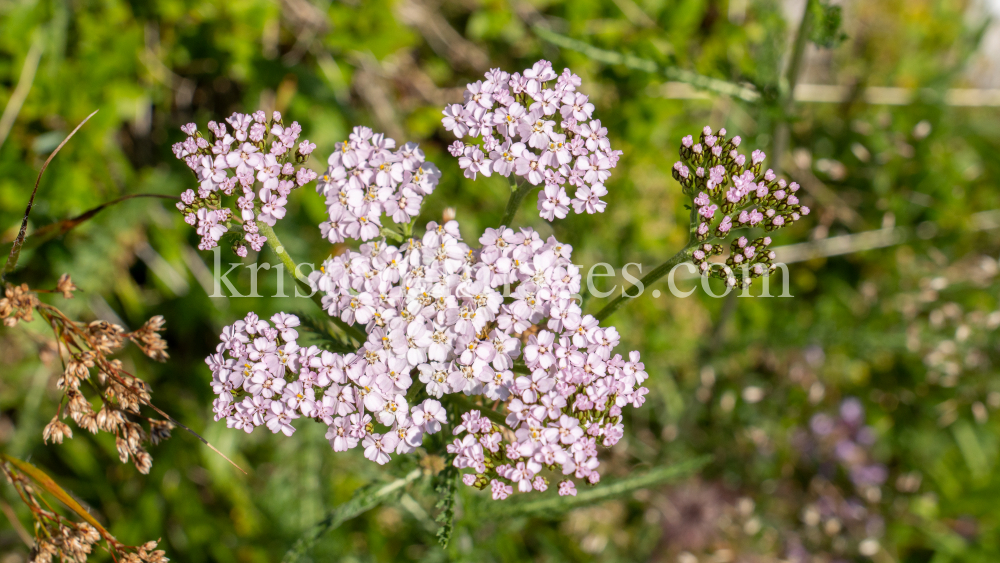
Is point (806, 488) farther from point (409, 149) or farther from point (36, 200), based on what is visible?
point (36, 200)

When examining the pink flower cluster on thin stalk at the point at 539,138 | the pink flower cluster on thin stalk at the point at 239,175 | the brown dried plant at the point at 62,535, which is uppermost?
the pink flower cluster on thin stalk at the point at 539,138

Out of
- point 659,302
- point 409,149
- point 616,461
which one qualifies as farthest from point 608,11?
point 616,461

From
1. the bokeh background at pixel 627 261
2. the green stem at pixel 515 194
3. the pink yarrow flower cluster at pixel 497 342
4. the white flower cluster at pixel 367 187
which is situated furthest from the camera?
the bokeh background at pixel 627 261

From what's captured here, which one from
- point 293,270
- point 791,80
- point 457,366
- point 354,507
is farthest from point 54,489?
point 791,80

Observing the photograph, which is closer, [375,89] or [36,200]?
[36,200]

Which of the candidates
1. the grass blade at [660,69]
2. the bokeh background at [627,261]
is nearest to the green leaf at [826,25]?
the grass blade at [660,69]

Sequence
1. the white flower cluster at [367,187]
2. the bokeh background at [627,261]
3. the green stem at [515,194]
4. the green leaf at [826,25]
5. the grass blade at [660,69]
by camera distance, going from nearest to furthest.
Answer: the white flower cluster at [367,187] < the green stem at [515,194] < the green leaf at [826,25] < the grass blade at [660,69] < the bokeh background at [627,261]

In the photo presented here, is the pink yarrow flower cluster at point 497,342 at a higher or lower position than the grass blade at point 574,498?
higher

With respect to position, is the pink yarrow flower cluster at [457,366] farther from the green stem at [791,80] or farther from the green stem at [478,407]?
the green stem at [791,80]
